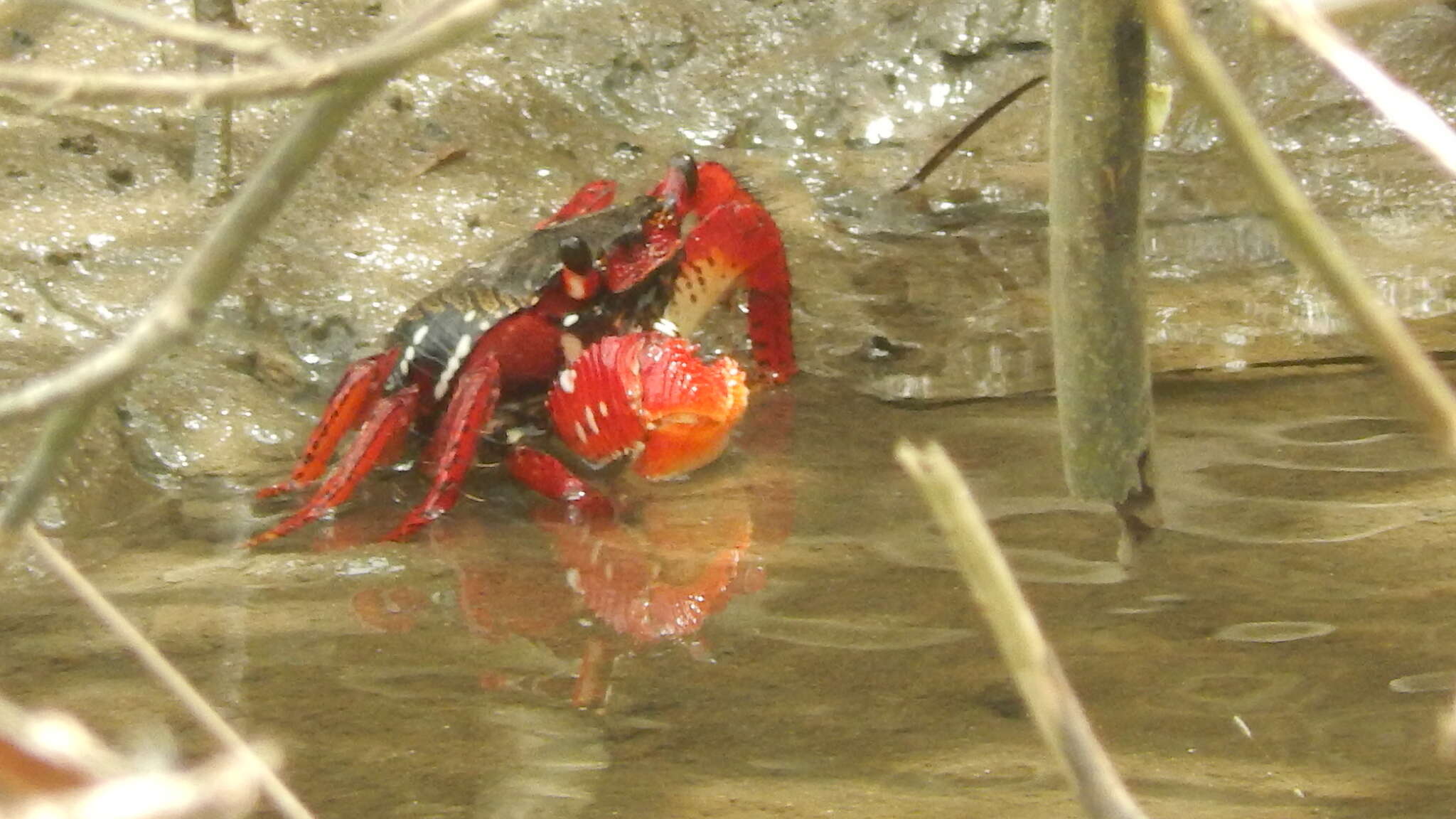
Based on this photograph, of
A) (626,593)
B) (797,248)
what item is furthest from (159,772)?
(797,248)

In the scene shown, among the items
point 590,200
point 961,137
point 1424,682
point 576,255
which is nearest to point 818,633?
point 1424,682

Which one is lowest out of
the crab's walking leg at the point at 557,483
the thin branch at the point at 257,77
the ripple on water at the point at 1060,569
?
the ripple on water at the point at 1060,569

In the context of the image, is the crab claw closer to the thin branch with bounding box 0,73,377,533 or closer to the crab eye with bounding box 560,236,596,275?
the crab eye with bounding box 560,236,596,275

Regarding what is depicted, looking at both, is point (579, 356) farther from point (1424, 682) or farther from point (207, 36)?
point (207, 36)

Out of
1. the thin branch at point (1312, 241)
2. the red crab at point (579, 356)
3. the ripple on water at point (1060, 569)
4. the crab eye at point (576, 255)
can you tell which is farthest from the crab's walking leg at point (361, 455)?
the thin branch at point (1312, 241)

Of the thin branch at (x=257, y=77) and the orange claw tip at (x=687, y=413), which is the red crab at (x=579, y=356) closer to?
the orange claw tip at (x=687, y=413)

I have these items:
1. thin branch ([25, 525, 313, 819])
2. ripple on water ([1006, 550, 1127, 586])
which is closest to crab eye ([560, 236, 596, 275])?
ripple on water ([1006, 550, 1127, 586])
